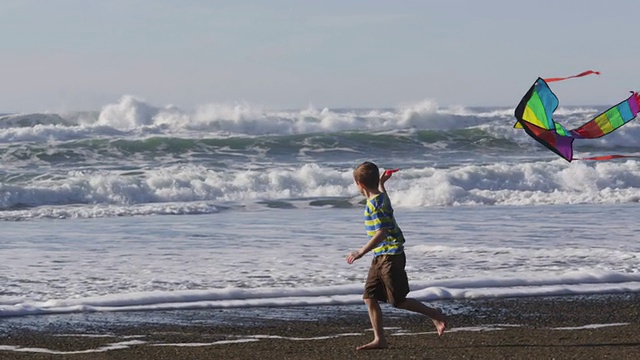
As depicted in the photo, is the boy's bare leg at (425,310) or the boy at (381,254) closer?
the boy at (381,254)

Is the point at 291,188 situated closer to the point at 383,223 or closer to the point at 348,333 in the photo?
the point at 348,333

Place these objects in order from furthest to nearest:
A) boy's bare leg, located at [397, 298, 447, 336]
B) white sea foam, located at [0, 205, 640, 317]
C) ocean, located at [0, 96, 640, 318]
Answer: ocean, located at [0, 96, 640, 318]
white sea foam, located at [0, 205, 640, 317]
boy's bare leg, located at [397, 298, 447, 336]

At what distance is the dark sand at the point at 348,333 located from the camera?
20.7 ft

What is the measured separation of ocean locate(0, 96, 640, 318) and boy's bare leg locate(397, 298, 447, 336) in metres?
1.66

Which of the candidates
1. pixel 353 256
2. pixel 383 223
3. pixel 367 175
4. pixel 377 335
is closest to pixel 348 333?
pixel 377 335

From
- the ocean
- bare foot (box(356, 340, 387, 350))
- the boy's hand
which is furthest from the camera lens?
the ocean

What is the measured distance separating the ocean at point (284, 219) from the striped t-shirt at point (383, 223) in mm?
1800

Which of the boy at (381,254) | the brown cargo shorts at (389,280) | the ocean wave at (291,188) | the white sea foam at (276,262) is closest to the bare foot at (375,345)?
the boy at (381,254)

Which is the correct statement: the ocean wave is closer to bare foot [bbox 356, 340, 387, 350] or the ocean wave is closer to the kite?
bare foot [bbox 356, 340, 387, 350]

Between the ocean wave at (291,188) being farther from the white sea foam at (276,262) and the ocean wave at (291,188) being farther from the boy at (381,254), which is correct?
the boy at (381,254)

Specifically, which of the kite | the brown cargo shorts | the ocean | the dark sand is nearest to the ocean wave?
the ocean

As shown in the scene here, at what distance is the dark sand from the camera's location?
6.32m

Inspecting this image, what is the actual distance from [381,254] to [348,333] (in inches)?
32.1

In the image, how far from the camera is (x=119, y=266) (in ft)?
33.4
